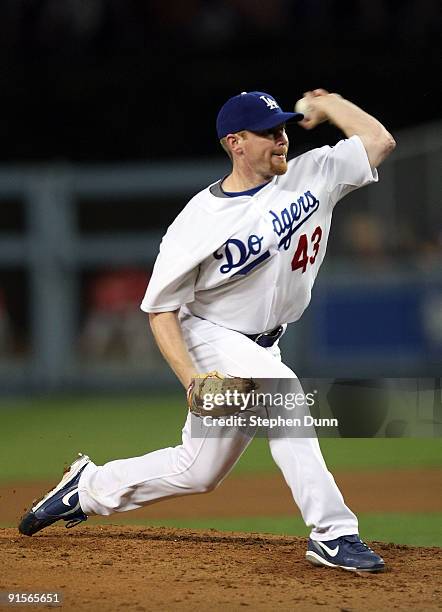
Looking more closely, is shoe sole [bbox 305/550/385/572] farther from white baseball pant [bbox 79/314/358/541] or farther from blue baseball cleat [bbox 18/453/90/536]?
blue baseball cleat [bbox 18/453/90/536]

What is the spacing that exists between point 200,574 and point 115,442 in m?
4.24

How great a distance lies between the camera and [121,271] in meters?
12.0

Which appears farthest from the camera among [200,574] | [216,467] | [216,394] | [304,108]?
[304,108]

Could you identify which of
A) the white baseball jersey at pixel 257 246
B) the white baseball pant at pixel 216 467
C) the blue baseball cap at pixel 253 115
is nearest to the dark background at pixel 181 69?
the white baseball jersey at pixel 257 246

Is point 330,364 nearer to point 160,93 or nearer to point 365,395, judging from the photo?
point 160,93

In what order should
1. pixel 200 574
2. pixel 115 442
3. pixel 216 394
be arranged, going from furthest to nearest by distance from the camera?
pixel 115 442 < pixel 200 574 < pixel 216 394

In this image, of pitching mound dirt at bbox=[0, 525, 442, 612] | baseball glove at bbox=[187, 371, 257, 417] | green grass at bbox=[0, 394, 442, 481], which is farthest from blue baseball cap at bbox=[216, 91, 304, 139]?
green grass at bbox=[0, 394, 442, 481]

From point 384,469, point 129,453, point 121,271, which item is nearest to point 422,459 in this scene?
point 384,469

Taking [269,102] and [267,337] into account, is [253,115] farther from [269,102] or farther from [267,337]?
[267,337]

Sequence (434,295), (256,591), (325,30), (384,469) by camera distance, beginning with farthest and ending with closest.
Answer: (325,30) → (434,295) → (384,469) → (256,591)

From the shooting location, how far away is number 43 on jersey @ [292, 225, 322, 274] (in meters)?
4.53

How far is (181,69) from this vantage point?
13117 millimetres

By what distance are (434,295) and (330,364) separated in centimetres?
122

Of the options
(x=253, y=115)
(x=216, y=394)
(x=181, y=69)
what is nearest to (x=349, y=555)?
(x=216, y=394)
